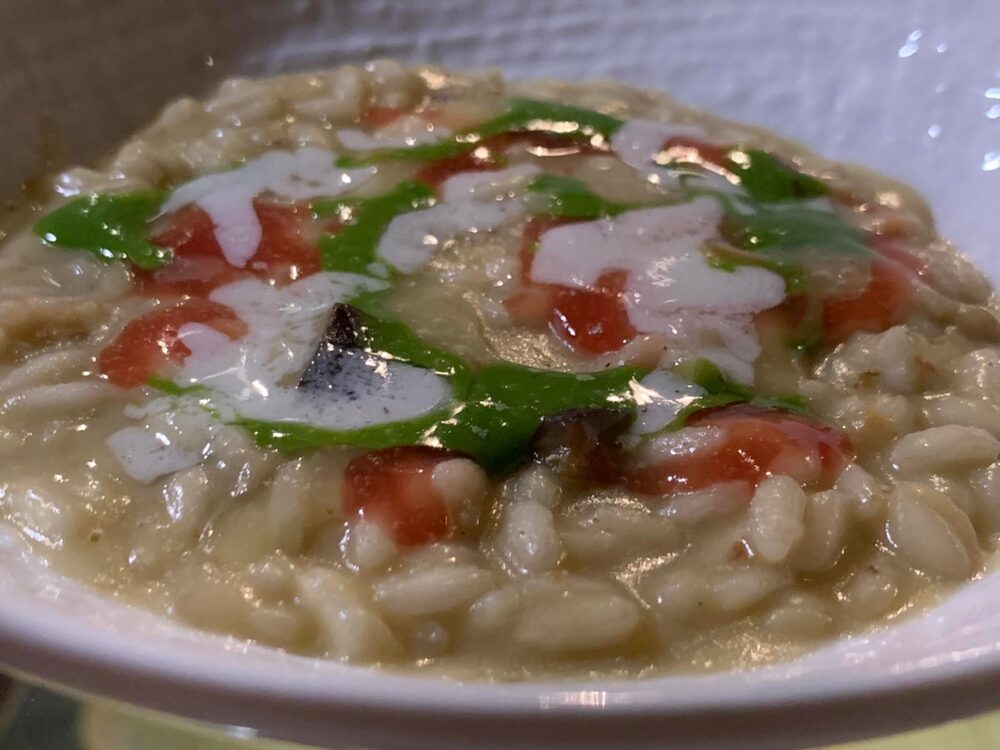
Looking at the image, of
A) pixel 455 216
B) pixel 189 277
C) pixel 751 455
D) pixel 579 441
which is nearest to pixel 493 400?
pixel 579 441

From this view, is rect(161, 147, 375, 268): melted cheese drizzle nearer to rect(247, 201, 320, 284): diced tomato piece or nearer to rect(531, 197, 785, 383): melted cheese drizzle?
rect(247, 201, 320, 284): diced tomato piece

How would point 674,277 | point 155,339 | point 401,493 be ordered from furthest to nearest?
point 674,277 → point 155,339 → point 401,493

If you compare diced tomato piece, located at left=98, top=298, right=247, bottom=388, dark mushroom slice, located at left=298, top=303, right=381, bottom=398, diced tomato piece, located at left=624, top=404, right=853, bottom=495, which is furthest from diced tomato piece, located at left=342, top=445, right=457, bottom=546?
diced tomato piece, located at left=98, top=298, right=247, bottom=388

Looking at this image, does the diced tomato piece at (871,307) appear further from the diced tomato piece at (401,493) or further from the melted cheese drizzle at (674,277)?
the diced tomato piece at (401,493)

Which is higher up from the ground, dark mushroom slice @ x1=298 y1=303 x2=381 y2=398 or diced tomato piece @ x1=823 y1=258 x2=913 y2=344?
dark mushroom slice @ x1=298 y1=303 x2=381 y2=398

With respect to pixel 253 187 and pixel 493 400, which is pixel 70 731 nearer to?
pixel 493 400

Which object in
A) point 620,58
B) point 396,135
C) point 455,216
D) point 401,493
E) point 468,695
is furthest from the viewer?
point 620,58

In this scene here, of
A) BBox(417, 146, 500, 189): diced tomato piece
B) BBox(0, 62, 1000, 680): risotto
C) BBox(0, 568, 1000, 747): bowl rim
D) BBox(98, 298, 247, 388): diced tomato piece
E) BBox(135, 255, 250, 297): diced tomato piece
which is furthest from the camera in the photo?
BBox(417, 146, 500, 189): diced tomato piece
